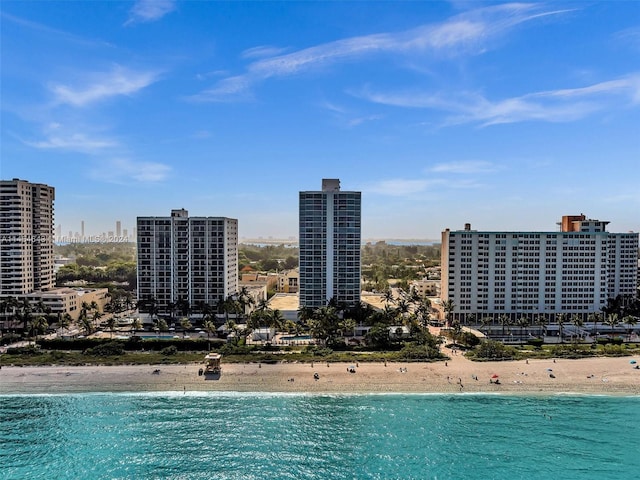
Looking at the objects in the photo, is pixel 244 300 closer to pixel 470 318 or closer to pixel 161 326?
pixel 161 326

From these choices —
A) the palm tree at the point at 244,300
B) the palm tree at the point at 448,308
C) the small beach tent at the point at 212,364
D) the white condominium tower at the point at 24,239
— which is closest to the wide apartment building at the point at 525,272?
the palm tree at the point at 448,308

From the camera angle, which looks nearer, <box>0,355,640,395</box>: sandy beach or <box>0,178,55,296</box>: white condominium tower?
<box>0,355,640,395</box>: sandy beach

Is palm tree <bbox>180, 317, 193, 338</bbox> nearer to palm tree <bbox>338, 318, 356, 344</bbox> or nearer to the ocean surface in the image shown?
the ocean surface

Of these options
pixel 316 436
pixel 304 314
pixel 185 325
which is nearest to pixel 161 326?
pixel 185 325

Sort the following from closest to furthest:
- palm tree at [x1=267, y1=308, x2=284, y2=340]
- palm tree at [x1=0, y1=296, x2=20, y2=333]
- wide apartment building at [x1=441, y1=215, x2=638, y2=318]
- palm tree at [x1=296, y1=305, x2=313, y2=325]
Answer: palm tree at [x1=267, y1=308, x2=284, y2=340] < palm tree at [x1=0, y1=296, x2=20, y2=333] < palm tree at [x1=296, y1=305, x2=313, y2=325] < wide apartment building at [x1=441, y1=215, x2=638, y2=318]

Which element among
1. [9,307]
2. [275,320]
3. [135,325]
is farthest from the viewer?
[9,307]

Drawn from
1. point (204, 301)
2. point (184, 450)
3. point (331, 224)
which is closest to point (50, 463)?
point (184, 450)

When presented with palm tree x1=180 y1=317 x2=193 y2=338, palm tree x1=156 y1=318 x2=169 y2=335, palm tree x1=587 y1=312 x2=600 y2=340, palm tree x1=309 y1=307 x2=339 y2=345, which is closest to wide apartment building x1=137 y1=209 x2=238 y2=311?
palm tree x1=180 y1=317 x2=193 y2=338
